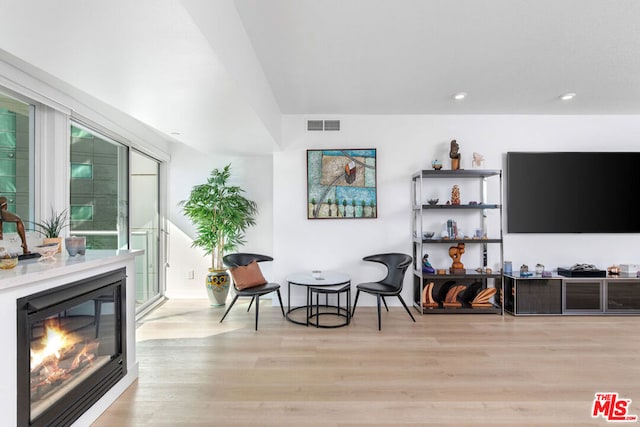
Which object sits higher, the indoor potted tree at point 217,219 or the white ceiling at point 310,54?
the white ceiling at point 310,54

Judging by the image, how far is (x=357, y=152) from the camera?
4.31 m

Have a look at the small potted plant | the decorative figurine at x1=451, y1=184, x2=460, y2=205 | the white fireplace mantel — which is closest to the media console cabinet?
the decorative figurine at x1=451, y1=184, x2=460, y2=205

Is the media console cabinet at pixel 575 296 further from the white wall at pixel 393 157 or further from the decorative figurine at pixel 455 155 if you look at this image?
the decorative figurine at pixel 455 155

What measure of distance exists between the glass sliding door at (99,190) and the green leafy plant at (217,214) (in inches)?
34.8

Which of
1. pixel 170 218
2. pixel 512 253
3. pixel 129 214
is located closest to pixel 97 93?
pixel 129 214

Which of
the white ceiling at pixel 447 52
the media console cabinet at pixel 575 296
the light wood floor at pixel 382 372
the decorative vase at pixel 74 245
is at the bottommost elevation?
the light wood floor at pixel 382 372

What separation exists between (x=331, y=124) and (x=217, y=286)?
2.63m

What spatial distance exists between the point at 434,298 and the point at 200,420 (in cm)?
320

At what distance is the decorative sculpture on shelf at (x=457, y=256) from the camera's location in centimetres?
404

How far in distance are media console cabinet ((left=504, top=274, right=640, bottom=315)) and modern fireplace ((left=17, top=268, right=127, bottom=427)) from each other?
4.13 meters

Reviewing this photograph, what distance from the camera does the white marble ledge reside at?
4.65 ft

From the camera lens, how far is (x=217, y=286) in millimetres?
4336

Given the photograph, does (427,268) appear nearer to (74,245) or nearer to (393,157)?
(393,157)

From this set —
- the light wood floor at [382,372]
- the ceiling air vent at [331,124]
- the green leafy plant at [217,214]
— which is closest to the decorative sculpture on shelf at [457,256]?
the light wood floor at [382,372]
